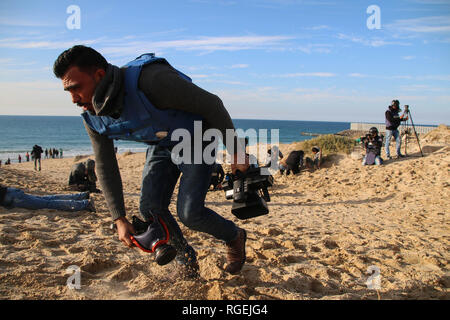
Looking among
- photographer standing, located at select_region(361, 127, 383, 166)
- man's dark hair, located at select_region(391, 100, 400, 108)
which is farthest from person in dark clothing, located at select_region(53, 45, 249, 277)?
man's dark hair, located at select_region(391, 100, 400, 108)

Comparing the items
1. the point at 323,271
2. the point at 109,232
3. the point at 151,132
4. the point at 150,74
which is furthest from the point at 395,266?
the point at 109,232

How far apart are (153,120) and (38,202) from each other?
374 cm

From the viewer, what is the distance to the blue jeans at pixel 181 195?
2082 millimetres

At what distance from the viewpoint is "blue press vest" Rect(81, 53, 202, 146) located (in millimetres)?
1837

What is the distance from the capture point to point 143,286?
7.75ft

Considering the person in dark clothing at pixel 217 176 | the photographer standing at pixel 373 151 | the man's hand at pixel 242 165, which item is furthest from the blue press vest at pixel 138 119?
the photographer standing at pixel 373 151

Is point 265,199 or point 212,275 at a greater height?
point 265,199

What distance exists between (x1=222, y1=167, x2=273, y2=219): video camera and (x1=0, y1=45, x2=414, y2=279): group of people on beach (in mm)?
65

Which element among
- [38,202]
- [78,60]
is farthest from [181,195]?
[38,202]

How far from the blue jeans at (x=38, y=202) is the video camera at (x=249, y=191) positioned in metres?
3.40

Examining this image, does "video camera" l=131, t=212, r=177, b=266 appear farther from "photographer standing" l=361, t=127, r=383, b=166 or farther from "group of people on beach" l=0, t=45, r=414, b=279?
"photographer standing" l=361, t=127, r=383, b=166

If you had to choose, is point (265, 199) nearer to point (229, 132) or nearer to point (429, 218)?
point (229, 132)

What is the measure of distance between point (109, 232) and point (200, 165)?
2291 mm

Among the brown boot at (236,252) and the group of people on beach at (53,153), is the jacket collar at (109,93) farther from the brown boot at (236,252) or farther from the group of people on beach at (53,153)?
the group of people on beach at (53,153)
